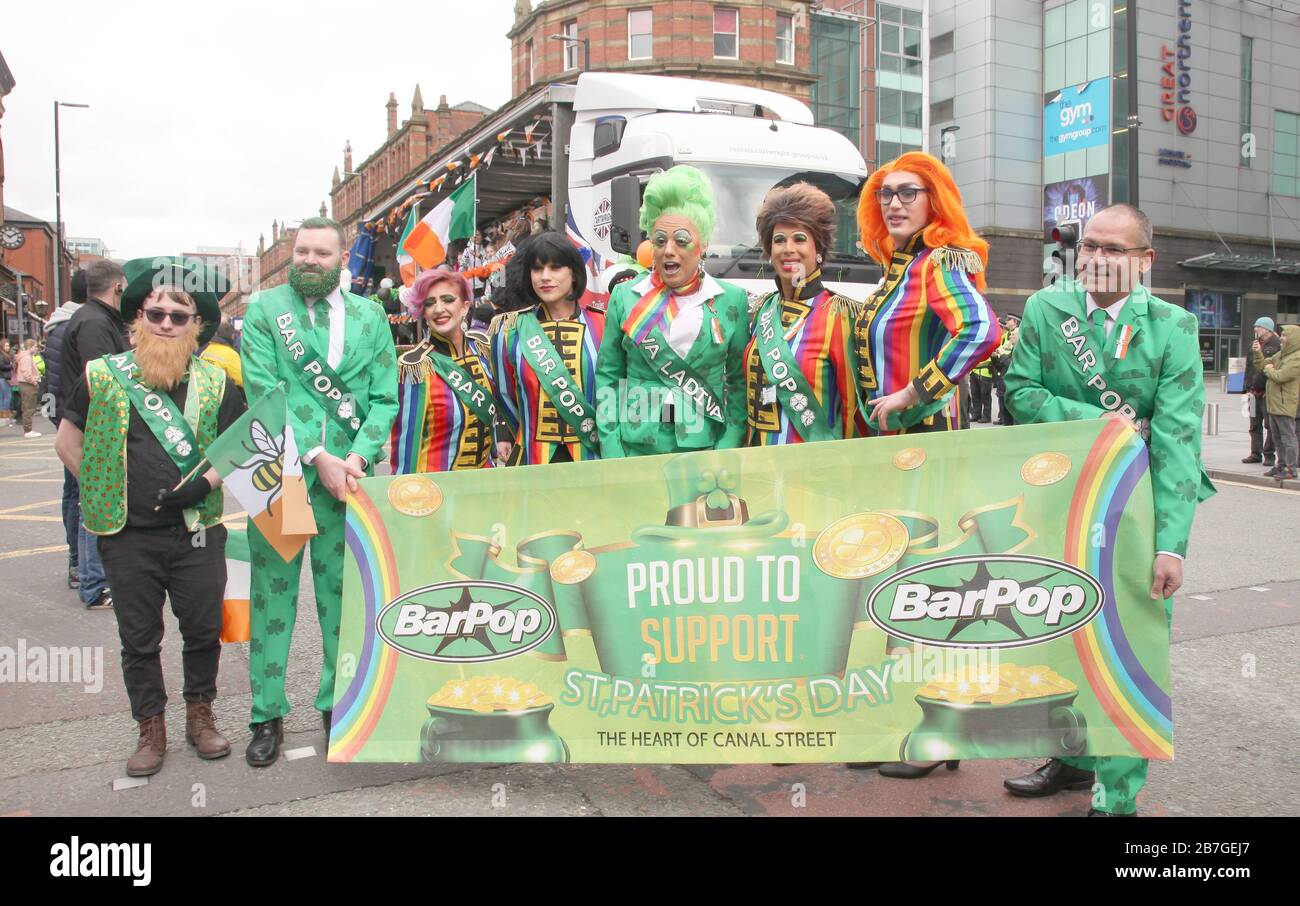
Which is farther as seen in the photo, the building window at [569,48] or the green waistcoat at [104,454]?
the building window at [569,48]

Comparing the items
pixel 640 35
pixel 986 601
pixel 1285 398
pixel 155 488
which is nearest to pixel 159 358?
pixel 155 488

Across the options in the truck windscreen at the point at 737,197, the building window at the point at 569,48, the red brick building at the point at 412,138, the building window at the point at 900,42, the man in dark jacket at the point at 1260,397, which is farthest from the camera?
the red brick building at the point at 412,138

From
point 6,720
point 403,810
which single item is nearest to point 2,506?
point 6,720

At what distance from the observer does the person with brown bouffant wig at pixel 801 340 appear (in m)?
3.71

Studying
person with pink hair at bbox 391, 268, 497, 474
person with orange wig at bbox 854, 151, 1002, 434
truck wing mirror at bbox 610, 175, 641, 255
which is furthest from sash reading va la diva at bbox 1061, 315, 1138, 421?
truck wing mirror at bbox 610, 175, 641, 255

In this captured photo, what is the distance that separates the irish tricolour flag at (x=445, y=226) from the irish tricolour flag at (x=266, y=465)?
8.01m

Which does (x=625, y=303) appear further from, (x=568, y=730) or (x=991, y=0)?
(x=991, y=0)

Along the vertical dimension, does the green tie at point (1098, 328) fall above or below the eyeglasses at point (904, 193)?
below

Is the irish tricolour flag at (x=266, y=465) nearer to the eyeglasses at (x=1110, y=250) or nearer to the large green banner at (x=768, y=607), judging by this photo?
the large green banner at (x=768, y=607)

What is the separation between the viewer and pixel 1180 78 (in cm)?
3694

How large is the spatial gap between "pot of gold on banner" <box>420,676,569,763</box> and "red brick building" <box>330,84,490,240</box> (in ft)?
191

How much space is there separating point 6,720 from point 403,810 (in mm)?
2152

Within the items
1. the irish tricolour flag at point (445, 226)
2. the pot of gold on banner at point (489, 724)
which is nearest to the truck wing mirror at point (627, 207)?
the irish tricolour flag at point (445, 226)

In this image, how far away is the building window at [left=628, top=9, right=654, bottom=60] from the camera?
131ft
